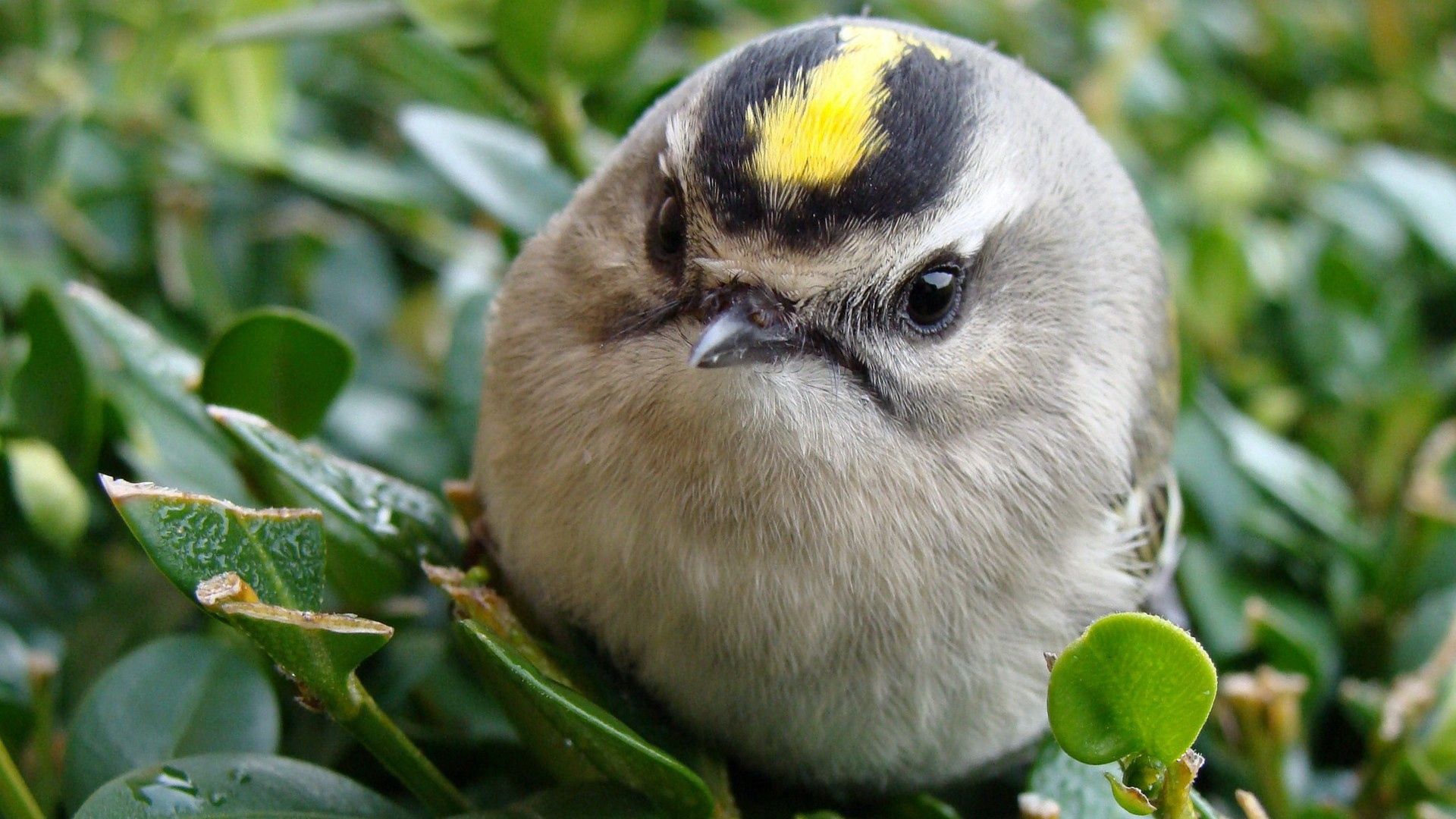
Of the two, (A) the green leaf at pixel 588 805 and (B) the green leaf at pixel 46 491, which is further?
(B) the green leaf at pixel 46 491

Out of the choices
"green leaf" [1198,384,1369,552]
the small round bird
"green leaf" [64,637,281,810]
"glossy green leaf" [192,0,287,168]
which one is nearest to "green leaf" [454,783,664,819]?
the small round bird

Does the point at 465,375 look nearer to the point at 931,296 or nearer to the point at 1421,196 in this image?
the point at 931,296

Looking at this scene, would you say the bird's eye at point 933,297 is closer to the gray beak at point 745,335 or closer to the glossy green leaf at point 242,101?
the gray beak at point 745,335

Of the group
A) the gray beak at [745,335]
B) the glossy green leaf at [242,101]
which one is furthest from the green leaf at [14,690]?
the glossy green leaf at [242,101]

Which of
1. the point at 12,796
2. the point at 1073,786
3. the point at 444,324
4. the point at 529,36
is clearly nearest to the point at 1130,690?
the point at 1073,786

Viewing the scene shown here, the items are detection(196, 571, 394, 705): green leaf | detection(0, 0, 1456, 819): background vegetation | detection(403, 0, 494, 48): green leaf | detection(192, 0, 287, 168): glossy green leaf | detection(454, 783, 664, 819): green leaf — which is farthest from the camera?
detection(192, 0, 287, 168): glossy green leaf

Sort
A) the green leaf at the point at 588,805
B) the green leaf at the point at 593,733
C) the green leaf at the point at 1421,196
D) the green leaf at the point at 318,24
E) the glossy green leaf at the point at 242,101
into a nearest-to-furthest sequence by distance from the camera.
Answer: the green leaf at the point at 593,733 < the green leaf at the point at 588,805 < the green leaf at the point at 318,24 < the glossy green leaf at the point at 242,101 < the green leaf at the point at 1421,196

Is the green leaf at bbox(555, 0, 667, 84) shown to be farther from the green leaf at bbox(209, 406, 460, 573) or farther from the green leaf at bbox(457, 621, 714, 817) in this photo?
the green leaf at bbox(457, 621, 714, 817)
